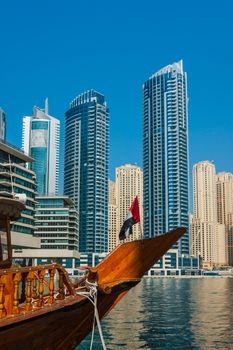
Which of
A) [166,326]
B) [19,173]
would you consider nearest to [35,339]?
[166,326]

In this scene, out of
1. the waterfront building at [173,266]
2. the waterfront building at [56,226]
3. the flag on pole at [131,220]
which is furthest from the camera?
the waterfront building at [173,266]

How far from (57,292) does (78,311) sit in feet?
2.67

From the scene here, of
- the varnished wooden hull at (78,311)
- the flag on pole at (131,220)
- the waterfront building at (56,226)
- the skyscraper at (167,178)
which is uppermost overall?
the skyscraper at (167,178)

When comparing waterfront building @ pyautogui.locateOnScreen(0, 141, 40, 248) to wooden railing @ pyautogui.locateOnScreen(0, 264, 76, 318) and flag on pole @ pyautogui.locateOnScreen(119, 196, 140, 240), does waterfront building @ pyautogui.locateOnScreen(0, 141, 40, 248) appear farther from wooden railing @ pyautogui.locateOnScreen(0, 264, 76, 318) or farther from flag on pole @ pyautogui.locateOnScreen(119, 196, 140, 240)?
wooden railing @ pyautogui.locateOnScreen(0, 264, 76, 318)

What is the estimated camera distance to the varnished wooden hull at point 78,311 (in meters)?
8.10

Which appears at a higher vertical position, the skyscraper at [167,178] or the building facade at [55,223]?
the skyscraper at [167,178]

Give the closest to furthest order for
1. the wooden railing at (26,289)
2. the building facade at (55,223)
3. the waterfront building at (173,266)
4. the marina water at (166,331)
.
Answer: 1. the wooden railing at (26,289)
2. the marina water at (166,331)
3. the building facade at (55,223)
4. the waterfront building at (173,266)

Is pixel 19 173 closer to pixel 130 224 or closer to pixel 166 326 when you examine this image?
pixel 166 326

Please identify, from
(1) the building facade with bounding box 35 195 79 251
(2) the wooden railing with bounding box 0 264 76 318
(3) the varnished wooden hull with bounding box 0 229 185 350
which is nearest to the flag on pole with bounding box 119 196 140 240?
(3) the varnished wooden hull with bounding box 0 229 185 350

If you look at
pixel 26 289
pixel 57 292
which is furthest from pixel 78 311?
pixel 26 289

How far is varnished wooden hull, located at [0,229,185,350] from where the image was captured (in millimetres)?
8102

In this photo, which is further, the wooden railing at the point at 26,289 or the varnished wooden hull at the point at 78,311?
the wooden railing at the point at 26,289

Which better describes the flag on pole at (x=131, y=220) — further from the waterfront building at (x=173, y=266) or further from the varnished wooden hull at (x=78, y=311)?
the waterfront building at (x=173, y=266)

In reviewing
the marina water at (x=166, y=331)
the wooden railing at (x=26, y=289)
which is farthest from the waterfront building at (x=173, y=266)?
the wooden railing at (x=26, y=289)
